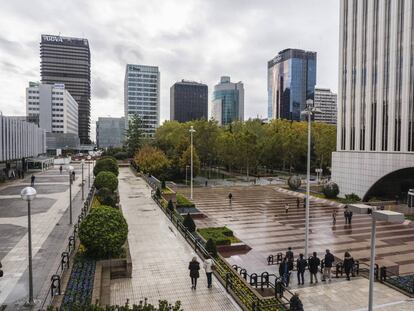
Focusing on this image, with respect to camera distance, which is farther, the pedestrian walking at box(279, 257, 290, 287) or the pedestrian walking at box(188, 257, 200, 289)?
the pedestrian walking at box(279, 257, 290, 287)

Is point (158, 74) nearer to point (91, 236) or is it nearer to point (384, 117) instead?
point (384, 117)

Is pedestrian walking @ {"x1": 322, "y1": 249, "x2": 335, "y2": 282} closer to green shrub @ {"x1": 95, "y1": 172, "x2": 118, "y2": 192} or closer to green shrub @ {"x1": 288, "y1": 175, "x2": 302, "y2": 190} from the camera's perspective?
green shrub @ {"x1": 95, "y1": 172, "x2": 118, "y2": 192}

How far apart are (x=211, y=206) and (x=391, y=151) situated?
2152cm

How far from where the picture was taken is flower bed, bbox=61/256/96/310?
1145cm

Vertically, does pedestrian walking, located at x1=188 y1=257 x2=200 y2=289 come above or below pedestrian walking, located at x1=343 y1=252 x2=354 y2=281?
above

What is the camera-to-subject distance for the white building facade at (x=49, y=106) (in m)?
144

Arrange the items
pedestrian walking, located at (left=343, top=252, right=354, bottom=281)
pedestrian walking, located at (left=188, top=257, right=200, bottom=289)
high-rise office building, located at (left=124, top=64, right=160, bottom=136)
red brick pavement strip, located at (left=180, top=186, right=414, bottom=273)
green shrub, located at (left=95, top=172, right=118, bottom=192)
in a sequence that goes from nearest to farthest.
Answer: pedestrian walking, located at (left=188, top=257, right=200, bottom=289) < pedestrian walking, located at (left=343, top=252, right=354, bottom=281) < red brick pavement strip, located at (left=180, top=186, right=414, bottom=273) < green shrub, located at (left=95, top=172, right=118, bottom=192) < high-rise office building, located at (left=124, top=64, right=160, bottom=136)

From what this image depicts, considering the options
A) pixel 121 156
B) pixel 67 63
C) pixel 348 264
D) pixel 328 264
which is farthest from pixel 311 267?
pixel 67 63

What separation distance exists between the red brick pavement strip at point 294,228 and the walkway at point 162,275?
433 centimetres

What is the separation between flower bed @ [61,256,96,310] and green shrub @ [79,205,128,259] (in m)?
0.61

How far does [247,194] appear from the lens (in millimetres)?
47094

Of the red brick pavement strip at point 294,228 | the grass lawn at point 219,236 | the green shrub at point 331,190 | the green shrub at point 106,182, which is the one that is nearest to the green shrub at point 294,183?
the green shrub at point 331,190

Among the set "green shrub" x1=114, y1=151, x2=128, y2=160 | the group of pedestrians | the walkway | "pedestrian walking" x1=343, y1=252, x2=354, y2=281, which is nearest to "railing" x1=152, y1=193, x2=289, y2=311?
the walkway

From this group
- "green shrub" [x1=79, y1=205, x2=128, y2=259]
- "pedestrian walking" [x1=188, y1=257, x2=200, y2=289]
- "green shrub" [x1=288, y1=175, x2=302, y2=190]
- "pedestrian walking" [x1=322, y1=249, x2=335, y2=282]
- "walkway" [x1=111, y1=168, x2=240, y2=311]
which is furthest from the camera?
"green shrub" [x1=288, y1=175, x2=302, y2=190]
